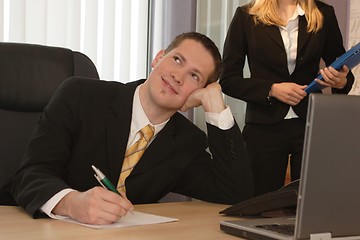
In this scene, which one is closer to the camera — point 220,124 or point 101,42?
point 220,124

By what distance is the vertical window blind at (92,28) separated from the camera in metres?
2.88

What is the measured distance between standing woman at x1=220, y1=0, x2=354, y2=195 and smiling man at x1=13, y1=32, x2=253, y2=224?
1.47 ft

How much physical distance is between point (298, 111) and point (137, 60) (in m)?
1.40

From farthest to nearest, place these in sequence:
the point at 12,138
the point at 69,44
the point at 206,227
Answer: the point at 69,44, the point at 12,138, the point at 206,227

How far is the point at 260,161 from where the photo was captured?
213 cm

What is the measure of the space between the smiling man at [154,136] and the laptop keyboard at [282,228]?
20.7 inches

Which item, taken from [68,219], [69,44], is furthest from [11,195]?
[69,44]

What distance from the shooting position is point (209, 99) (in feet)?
5.40

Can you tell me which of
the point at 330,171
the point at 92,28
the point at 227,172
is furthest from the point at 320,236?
the point at 92,28

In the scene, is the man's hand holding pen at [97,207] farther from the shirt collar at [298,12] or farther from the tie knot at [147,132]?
the shirt collar at [298,12]

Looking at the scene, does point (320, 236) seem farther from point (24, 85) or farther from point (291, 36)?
point (291, 36)

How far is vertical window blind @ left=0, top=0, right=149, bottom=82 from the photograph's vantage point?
9.45 feet

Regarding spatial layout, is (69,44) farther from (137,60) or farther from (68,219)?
(68,219)

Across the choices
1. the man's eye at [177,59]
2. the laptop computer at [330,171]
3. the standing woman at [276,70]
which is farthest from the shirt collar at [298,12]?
the laptop computer at [330,171]
